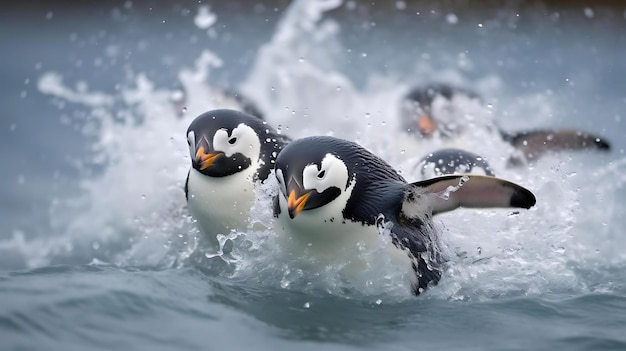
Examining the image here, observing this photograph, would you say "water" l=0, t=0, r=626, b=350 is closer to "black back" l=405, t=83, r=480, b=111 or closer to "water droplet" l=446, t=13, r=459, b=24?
"water droplet" l=446, t=13, r=459, b=24

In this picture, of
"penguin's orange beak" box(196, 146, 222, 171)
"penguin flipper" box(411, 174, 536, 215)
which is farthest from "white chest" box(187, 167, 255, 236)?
"penguin flipper" box(411, 174, 536, 215)

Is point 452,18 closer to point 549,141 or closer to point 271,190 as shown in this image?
point 549,141

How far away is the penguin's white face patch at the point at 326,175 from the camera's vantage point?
376 cm

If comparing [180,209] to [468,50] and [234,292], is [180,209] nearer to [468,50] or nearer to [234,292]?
[234,292]

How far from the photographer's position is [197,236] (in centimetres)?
497

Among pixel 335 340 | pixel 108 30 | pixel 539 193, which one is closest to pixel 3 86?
pixel 108 30

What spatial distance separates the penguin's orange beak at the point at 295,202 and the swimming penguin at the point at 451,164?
5.50 ft

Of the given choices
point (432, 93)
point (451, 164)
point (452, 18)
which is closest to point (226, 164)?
point (451, 164)

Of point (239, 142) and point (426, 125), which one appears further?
point (426, 125)

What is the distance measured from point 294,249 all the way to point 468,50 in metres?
11.2

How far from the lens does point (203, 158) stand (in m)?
4.52

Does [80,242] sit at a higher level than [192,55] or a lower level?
lower

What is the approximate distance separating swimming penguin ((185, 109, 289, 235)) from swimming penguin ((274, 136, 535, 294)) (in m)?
0.56

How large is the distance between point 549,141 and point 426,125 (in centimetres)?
110
